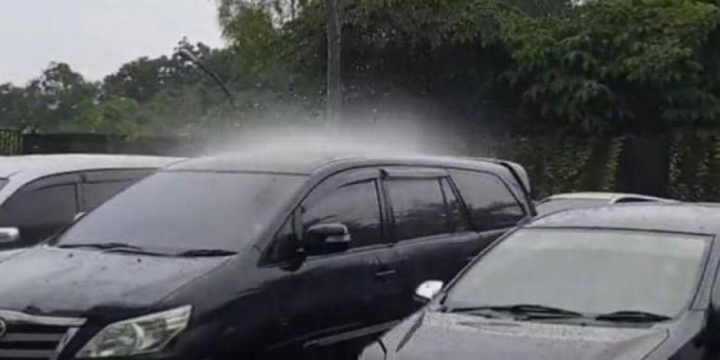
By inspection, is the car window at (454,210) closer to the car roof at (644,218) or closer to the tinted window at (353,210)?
the tinted window at (353,210)

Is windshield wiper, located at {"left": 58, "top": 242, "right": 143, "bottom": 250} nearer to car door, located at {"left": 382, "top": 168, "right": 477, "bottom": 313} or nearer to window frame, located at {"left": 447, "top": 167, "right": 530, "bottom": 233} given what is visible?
car door, located at {"left": 382, "top": 168, "right": 477, "bottom": 313}

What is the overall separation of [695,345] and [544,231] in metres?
1.46

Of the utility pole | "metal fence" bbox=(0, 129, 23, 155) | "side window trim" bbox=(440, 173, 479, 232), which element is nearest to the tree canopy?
the utility pole

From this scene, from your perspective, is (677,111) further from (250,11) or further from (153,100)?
(153,100)

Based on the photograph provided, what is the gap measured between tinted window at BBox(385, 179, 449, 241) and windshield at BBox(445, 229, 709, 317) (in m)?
1.42

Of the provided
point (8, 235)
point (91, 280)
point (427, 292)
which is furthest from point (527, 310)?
point (8, 235)

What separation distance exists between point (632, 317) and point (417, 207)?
109 inches

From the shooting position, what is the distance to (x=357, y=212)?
7.75 m

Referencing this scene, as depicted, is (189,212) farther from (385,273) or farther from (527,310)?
(527,310)

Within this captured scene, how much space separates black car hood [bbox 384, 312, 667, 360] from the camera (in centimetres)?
533

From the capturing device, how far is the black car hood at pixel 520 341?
5328 millimetres

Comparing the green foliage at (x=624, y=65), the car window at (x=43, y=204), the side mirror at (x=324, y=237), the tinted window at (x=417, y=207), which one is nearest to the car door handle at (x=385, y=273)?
the tinted window at (x=417, y=207)

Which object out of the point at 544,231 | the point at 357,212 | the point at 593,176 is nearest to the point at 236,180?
the point at 357,212

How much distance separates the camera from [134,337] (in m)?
6.02
